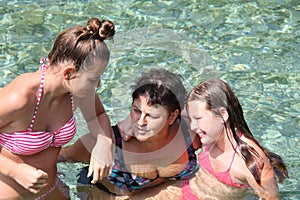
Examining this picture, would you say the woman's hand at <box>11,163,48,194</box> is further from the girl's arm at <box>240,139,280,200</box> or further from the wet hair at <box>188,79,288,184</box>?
the girl's arm at <box>240,139,280,200</box>

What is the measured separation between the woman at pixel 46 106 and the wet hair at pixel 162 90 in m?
0.32

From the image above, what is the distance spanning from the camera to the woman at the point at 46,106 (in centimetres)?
303

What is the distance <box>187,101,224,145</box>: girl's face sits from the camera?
348 centimetres

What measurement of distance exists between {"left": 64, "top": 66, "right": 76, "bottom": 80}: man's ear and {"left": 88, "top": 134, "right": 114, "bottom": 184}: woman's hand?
507mm

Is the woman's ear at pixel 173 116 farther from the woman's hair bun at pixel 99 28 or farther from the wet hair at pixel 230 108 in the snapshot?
the woman's hair bun at pixel 99 28

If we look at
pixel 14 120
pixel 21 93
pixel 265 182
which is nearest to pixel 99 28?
pixel 21 93

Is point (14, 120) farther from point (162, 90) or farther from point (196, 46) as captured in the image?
point (196, 46)

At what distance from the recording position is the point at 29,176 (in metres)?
3.07

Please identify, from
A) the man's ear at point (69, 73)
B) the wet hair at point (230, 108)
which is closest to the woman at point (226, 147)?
the wet hair at point (230, 108)

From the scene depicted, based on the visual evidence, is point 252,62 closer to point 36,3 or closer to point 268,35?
point 268,35

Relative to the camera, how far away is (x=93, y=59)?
9.93ft

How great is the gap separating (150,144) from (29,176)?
0.88 meters

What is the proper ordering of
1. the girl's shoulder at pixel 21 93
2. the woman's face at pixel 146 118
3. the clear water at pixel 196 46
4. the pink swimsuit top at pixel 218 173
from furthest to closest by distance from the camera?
the clear water at pixel 196 46, the pink swimsuit top at pixel 218 173, the woman's face at pixel 146 118, the girl's shoulder at pixel 21 93

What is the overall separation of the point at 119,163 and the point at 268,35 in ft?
10.3
